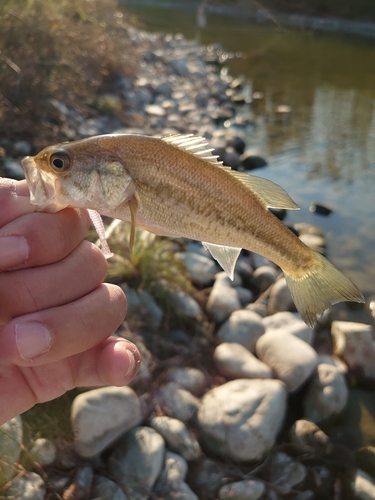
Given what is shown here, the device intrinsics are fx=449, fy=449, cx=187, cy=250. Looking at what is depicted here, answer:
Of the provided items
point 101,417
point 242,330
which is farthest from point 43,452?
point 242,330

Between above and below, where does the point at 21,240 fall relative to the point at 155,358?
above

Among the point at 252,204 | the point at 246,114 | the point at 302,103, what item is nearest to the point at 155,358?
the point at 252,204

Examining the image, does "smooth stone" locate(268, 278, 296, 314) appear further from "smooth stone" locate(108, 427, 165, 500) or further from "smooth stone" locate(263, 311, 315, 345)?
"smooth stone" locate(108, 427, 165, 500)

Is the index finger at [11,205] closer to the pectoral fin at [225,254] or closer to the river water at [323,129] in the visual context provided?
the pectoral fin at [225,254]

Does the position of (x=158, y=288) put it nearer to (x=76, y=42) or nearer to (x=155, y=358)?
(x=155, y=358)

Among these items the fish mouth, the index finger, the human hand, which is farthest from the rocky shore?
the fish mouth

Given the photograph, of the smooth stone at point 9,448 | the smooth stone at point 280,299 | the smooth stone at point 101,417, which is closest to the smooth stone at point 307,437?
the smooth stone at point 101,417
